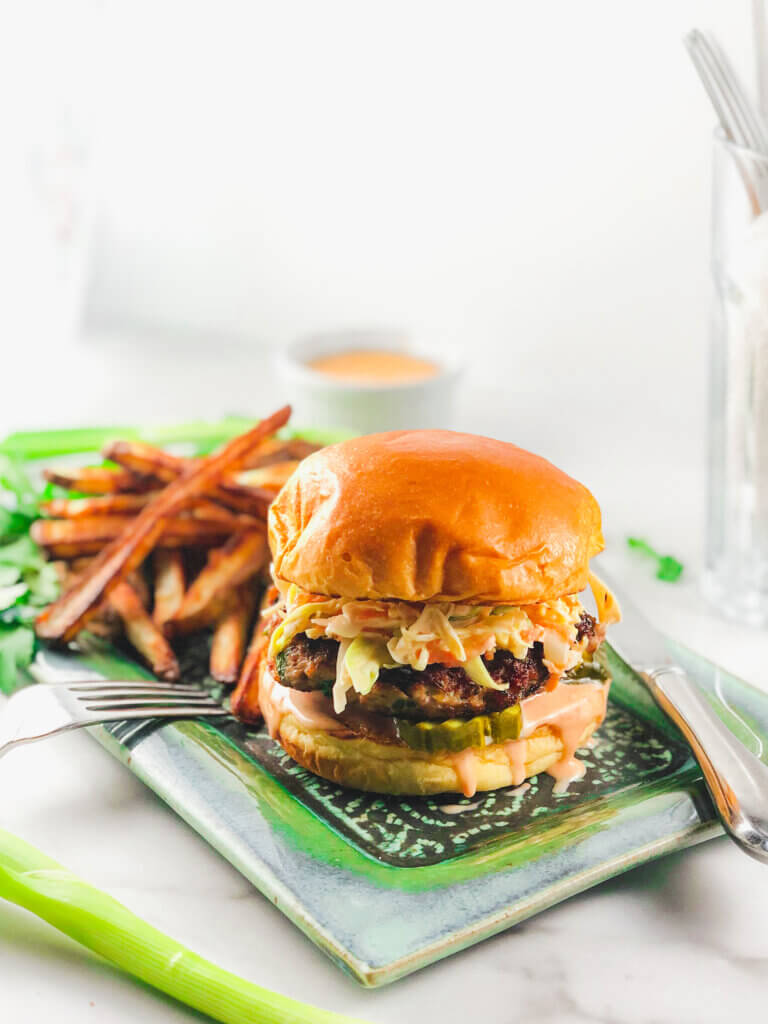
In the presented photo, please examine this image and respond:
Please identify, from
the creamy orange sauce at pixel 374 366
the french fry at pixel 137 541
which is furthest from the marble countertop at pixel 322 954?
the creamy orange sauce at pixel 374 366

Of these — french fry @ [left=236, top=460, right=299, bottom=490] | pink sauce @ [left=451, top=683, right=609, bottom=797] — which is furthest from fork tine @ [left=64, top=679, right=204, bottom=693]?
pink sauce @ [left=451, top=683, right=609, bottom=797]

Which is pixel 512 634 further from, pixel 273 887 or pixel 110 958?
pixel 110 958

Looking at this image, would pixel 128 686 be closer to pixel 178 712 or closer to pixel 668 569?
pixel 178 712

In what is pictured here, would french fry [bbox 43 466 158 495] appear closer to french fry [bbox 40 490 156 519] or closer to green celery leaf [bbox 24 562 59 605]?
french fry [bbox 40 490 156 519]

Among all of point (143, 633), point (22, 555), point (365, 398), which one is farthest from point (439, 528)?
point (365, 398)

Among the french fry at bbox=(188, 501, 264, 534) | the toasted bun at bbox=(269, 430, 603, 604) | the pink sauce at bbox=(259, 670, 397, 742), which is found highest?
the toasted bun at bbox=(269, 430, 603, 604)

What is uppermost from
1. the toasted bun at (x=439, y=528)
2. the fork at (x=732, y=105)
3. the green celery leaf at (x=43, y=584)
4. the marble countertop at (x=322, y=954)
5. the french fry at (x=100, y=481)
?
the fork at (x=732, y=105)

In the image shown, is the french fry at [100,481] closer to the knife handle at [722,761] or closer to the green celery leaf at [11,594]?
the green celery leaf at [11,594]
